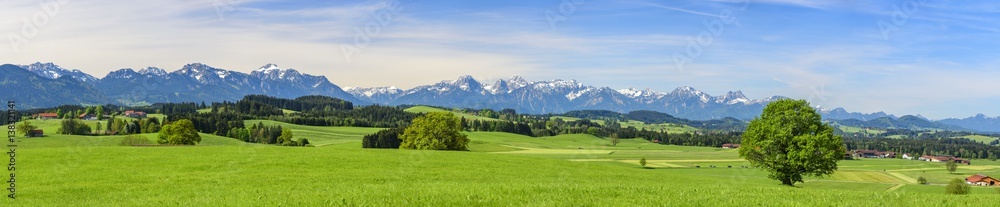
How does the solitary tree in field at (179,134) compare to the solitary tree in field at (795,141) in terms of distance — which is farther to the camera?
the solitary tree in field at (179,134)

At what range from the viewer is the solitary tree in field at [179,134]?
90.2 metres

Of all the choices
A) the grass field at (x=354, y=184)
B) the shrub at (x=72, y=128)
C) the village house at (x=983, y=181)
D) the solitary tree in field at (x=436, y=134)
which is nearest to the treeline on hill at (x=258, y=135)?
the shrub at (x=72, y=128)

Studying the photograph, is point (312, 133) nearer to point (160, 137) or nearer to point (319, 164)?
point (160, 137)

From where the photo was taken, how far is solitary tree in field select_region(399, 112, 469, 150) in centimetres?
8794

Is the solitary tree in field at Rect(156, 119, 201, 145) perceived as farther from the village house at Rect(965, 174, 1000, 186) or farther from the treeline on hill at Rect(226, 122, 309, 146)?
the village house at Rect(965, 174, 1000, 186)

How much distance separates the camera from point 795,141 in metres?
48.1

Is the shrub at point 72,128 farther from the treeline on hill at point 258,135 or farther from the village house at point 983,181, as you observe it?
the village house at point 983,181

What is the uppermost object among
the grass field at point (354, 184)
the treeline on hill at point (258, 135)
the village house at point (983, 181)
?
the grass field at point (354, 184)

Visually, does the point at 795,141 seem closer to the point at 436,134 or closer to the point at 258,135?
the point at 436,134

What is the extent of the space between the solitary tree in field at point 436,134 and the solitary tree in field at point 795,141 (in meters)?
47.6

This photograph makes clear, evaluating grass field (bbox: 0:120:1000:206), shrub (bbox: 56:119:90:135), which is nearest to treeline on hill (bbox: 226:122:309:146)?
shrub (bbox: 56:119:90:135)

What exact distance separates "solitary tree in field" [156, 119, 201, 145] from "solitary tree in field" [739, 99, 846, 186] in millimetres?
77898

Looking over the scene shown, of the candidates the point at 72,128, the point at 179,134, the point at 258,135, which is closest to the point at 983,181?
the point at 179,134

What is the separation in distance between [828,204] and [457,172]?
25720 millimetres
